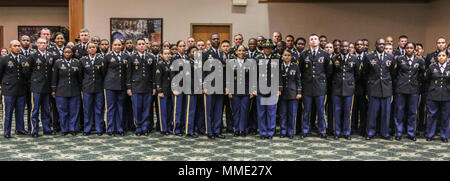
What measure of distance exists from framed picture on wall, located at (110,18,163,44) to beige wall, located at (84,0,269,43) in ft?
0.30

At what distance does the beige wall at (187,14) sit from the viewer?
951 centimetres

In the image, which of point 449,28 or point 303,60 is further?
point 449,28

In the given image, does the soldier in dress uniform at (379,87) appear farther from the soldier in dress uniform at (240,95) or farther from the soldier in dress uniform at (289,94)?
the soldier in dress uniform at (240,95)

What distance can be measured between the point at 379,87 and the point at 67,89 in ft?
14.5

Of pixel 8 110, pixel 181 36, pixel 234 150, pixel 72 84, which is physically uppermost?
pixel 181 36

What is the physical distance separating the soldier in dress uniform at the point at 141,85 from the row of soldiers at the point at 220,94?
14mm

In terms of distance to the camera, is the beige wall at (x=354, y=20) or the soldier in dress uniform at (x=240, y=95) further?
the beige wall at (x=354, y=20)

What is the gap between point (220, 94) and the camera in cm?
606

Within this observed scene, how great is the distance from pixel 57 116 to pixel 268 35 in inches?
204

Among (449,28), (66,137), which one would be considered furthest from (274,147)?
(449,28)

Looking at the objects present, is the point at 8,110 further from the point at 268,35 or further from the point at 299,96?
the point at 268,35

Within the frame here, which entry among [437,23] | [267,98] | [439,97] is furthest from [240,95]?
[437,23]

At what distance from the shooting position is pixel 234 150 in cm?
519

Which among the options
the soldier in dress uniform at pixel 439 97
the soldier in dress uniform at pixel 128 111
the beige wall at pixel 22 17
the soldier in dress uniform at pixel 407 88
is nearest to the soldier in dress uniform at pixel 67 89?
the soldier in dress uniform at pixel 128 111
